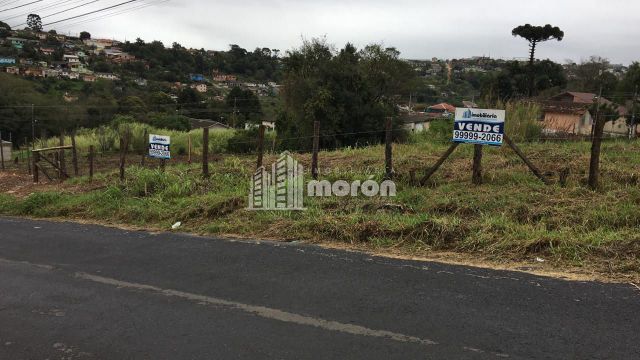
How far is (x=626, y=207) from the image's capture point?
6.70 m

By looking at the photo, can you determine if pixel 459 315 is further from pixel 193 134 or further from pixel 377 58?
pixel 377 58

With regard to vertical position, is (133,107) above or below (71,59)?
below

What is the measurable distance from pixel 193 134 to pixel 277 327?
28.8 metres

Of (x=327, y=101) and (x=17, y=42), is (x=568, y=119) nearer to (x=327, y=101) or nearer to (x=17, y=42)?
(x=327, y=101)

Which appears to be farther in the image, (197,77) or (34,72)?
(197,77)

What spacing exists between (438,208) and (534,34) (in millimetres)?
45908

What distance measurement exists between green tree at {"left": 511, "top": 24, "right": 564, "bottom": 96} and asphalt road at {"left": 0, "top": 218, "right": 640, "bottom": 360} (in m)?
46.1

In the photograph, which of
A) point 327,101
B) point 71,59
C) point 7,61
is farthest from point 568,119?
point 71,59

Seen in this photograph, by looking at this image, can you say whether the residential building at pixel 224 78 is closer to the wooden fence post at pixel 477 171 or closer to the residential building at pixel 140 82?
the residential building at pixel 140 82

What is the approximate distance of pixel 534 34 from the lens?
1847 inches

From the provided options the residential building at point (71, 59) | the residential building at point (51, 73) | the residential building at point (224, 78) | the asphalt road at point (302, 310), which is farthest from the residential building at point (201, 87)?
the asphalt road at point (302, 310)

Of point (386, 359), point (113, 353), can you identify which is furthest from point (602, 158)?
point (113, 353)

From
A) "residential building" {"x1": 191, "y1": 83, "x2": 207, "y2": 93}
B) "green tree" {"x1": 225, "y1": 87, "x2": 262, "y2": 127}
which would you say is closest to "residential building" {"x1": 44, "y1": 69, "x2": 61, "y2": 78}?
"residential building" {"x1": 191, "y1": 83, "x2": 207, "y2": 93}

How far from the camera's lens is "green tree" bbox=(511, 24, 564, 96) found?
4606 cm
